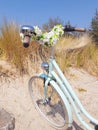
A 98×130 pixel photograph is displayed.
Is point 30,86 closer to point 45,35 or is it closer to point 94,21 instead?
point 45,35

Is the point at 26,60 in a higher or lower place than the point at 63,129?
higher

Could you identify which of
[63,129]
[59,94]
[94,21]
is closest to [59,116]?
[63,129]

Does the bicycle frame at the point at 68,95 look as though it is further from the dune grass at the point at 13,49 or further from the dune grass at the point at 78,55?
the dune grass at the point at 78,55

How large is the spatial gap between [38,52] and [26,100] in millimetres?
1397

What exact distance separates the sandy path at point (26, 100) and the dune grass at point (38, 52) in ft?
1.17

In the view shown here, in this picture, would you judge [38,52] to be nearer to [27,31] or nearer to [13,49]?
[13,49]

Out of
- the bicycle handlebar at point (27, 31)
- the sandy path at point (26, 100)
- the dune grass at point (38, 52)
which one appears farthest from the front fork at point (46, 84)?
the dune grass at point (38, 52)

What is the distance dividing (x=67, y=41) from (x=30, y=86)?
3.02m

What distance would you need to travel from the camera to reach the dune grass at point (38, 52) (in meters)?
5.05

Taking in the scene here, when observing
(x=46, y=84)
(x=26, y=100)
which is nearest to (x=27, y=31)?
(x=46, y=84)

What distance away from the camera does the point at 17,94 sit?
4363 millimetres

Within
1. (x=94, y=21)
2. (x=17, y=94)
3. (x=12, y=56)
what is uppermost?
(x=12, y=56)

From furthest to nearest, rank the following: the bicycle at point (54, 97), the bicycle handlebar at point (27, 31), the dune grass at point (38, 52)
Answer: the dune grass at point (38, 52)
the bicycle at point (54, 97)
the bicycle handlebar at point (27, 31)

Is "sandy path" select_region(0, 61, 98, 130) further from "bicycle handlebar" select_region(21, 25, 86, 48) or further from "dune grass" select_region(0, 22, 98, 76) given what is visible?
"bicycle handlebar" select_region(21, 25, 86, 48)
